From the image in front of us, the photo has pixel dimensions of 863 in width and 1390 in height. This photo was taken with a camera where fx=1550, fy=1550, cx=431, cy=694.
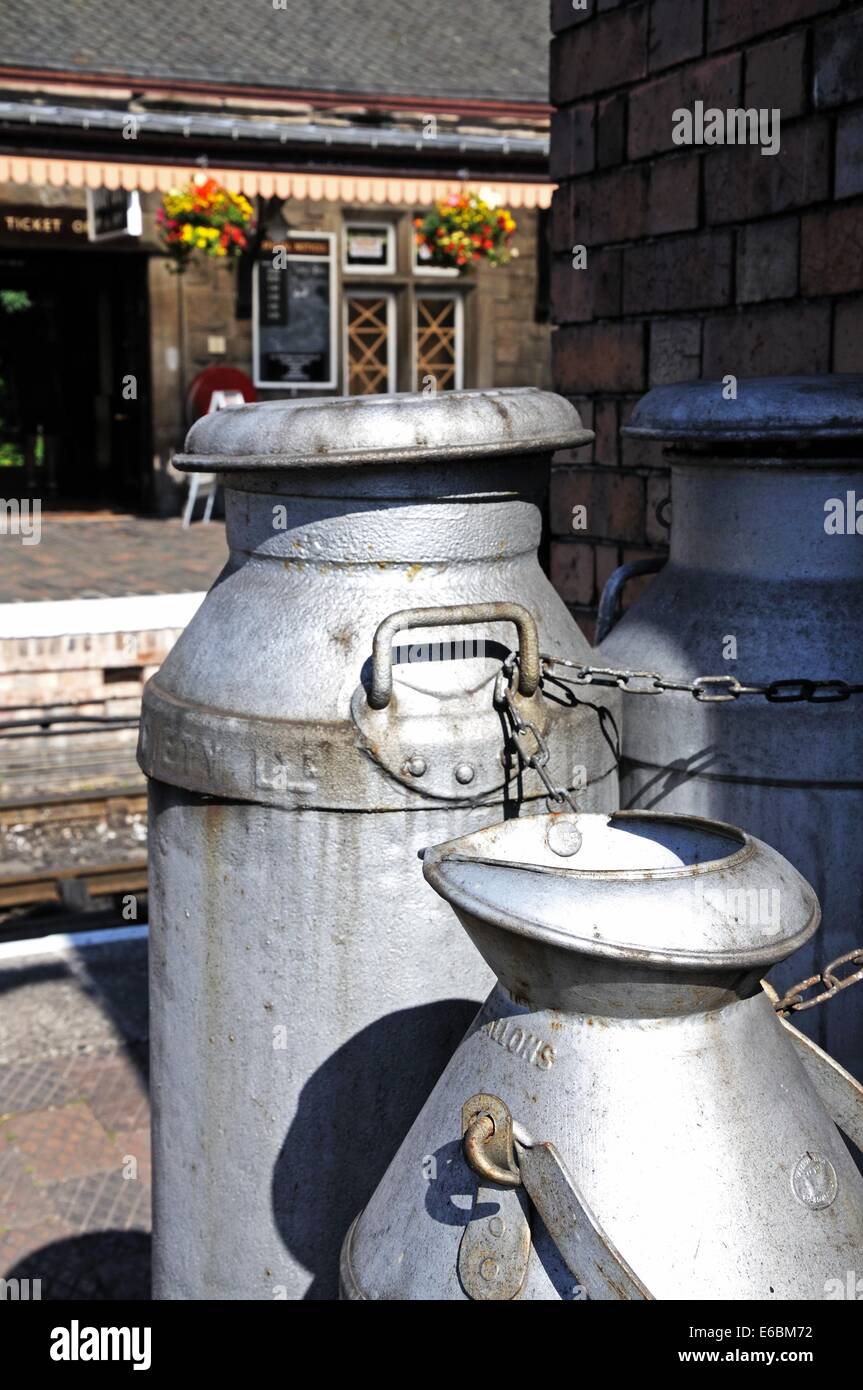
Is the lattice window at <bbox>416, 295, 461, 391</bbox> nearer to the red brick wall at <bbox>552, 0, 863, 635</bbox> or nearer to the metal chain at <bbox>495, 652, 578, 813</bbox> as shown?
the red brick wall at <bbox>552, 0, 863, 635</bbox>

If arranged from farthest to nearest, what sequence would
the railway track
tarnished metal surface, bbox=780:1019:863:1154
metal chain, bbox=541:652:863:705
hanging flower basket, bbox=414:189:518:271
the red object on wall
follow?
the red object on wall, hanging flower basket, bbox=414:189:518:271, the railway track, metal chain, bbox=541:652:863:705, tarnished metal surface, bbox=780:1019:863:1154

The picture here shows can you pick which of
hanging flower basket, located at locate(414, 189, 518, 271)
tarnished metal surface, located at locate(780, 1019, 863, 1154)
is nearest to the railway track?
tarnished metal surface, located at locate(780, 1019, 863, 1154)

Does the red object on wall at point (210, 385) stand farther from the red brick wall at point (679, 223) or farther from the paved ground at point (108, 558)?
the red brick wall at point (679, 223)

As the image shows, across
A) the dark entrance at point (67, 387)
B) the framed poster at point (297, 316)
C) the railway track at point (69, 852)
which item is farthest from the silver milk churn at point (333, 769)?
the dark entrance at point (67, 387)

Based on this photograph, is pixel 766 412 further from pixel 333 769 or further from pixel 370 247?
pixel 370 247

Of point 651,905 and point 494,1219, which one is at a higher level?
point 651,905

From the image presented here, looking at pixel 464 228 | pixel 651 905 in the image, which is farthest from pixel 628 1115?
pixel 464 228

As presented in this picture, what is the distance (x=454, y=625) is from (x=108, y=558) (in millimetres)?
11471

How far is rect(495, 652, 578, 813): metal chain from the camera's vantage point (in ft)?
7.52

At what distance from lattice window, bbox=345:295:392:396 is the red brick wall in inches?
547

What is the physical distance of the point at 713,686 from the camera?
2.53 meters

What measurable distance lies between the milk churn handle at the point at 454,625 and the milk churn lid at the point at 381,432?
0.75ft

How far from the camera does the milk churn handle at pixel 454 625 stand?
218cm

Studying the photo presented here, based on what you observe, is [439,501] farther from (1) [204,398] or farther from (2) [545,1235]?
(1) [204,398]
